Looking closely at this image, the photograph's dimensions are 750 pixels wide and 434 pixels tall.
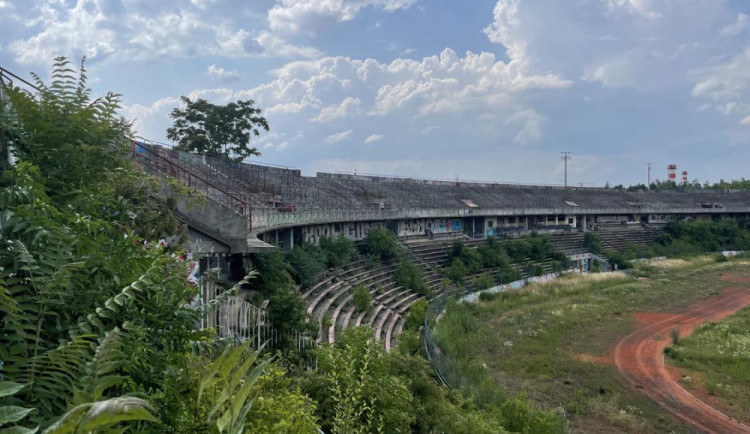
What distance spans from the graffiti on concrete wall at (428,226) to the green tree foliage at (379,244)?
6448mm

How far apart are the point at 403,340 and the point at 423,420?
7.09m

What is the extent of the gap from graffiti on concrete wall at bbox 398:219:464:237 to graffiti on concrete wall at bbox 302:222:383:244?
349 centimetres

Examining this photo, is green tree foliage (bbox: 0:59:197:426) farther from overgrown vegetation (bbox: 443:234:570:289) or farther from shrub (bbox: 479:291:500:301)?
overgrown vegetation (bbox: 443:234:570:289)

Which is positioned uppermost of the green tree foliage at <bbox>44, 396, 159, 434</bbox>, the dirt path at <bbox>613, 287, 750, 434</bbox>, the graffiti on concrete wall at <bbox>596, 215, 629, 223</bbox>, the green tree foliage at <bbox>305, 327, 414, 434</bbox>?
the graffiti on concrete wall at <bbox>596, 215, 629, 223</bbox>

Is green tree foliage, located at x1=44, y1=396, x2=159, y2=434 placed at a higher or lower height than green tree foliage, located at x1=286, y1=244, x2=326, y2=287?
higher

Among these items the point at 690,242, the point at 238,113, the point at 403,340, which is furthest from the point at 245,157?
the point at 690,242

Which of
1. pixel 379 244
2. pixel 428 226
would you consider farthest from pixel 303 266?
pixel 428 226

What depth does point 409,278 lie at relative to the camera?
27484 mm

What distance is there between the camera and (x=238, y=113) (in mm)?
41000

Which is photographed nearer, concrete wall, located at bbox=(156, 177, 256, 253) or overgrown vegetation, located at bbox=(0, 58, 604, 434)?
overgrown vegetation, located at bbox=(0, 58, 604, 434)

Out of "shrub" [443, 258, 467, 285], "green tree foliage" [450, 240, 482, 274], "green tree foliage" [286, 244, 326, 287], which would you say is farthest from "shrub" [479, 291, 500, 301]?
"green tree foliage" [286, 244, 326, 287]

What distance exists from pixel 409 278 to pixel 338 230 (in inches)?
199

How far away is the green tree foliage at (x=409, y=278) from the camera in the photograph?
27.4 meters

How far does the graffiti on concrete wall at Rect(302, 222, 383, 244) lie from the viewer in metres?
24.7
